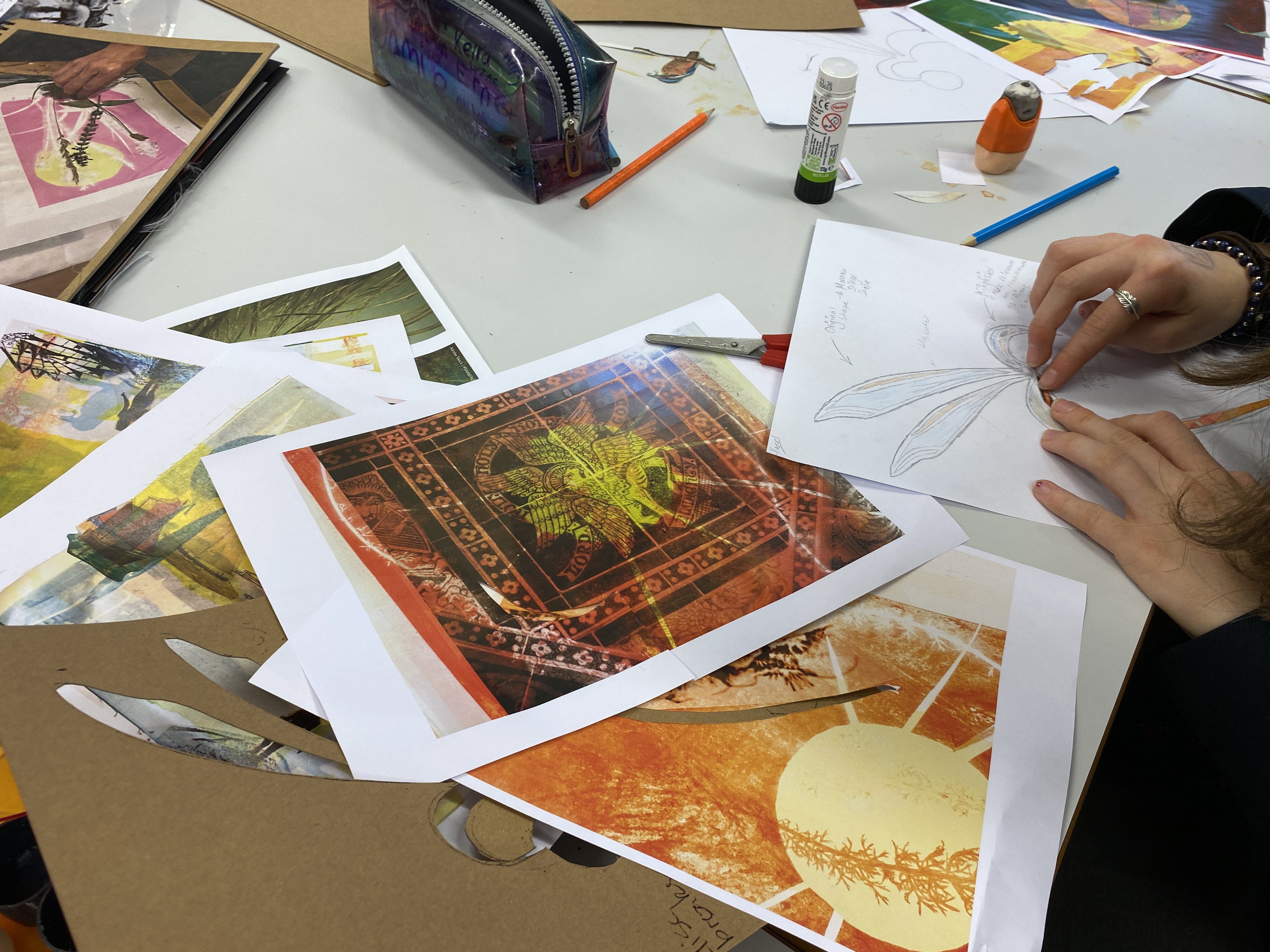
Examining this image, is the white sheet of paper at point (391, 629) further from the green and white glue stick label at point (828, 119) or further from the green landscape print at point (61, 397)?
the green and white glue stick label at point (828, 119)

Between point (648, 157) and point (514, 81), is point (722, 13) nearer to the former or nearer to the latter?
point (648, 157)

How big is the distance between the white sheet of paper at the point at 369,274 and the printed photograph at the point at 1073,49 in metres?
0.82

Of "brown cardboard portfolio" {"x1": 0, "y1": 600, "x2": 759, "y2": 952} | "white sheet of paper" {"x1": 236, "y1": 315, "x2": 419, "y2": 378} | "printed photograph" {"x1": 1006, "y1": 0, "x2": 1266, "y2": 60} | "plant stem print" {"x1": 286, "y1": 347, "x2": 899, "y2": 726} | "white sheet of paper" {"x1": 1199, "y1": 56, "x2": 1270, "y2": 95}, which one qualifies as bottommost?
"brown cardboard portfolio" {"x1": 0, "y1": 600, "x2": 759, "y2": 952}

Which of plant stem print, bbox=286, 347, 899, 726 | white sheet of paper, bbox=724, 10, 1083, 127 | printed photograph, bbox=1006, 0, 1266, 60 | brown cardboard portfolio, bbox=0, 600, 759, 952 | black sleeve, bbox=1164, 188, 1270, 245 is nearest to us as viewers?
brown cardboard portfolio, bbox=0, 600, 759, 952

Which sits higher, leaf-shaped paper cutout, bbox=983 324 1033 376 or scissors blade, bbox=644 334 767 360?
leaf-shaped paper cutout, bbox=983 324 1033 376

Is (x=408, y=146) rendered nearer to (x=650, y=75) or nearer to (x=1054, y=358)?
(x=650, y=75)

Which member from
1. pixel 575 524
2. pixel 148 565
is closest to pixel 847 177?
pixel 575 524

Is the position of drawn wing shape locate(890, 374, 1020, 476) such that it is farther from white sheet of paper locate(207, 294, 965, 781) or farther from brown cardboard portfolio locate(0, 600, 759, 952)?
brown cardboard portfolio locate(0, 600, 759, 952)

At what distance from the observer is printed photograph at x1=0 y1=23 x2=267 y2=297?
72 centimetres

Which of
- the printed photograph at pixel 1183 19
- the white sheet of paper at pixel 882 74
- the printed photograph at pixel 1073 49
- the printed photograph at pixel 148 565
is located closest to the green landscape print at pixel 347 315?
the printed photograph at pixel 148 565

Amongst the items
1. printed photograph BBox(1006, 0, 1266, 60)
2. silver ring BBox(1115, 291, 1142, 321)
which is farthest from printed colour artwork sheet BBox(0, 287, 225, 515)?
printed photograph BBox(1006, 0, 1266, 60)

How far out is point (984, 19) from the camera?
110 cm

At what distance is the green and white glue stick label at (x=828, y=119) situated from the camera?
29.5 inches

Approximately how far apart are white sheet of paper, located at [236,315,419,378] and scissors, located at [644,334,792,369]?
0.70ft
